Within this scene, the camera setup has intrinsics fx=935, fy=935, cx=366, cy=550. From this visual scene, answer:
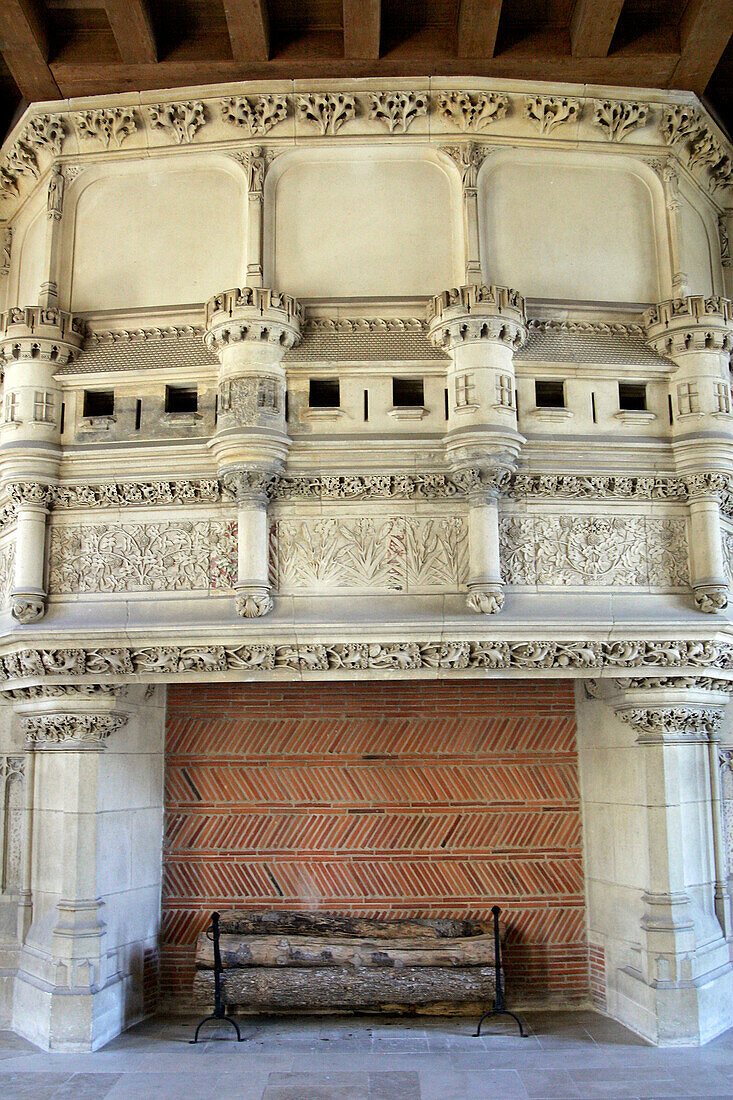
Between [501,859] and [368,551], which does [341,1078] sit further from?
[368,551]

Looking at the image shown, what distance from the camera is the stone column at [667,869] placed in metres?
7.77

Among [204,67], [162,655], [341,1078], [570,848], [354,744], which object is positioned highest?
[204,67]

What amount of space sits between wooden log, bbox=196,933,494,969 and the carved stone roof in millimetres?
5304

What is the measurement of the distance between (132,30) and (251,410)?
387 cm

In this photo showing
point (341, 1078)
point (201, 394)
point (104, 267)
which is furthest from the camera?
point (104, 267)

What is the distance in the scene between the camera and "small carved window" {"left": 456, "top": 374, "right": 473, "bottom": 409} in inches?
321

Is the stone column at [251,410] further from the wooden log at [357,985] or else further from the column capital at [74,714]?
the wooden log at [357,985]

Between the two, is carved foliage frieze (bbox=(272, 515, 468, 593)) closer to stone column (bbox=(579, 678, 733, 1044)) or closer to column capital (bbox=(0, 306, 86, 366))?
stone column (bbox=(579, 678, 733, 1044))

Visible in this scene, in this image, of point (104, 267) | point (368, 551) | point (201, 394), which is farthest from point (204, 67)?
point (368, 551)

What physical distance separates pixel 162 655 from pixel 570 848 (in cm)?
451

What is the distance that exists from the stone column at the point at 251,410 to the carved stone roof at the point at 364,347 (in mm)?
268

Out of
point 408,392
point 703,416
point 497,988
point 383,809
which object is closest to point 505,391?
point 408,392

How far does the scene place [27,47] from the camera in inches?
349

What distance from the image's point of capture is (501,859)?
9281mm
